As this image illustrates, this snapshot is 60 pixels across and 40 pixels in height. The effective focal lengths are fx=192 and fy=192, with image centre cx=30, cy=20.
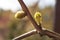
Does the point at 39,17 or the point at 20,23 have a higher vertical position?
the point at 39,17

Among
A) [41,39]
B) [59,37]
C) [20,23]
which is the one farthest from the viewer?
[20,23]

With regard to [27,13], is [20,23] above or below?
below

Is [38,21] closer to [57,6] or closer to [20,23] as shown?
[57,6]

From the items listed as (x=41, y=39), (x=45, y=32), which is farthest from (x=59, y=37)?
(x=41, y=39)

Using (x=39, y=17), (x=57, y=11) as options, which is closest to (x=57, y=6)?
(x=57, y=11)

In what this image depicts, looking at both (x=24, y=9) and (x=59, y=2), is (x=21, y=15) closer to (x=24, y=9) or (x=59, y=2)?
(x=24, y=9)

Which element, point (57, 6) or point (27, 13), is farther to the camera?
point (57, 6)

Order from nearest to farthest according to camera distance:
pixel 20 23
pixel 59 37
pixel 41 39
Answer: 1. pixel 59 37
2. pixel 41 39
3. pixel 20 23

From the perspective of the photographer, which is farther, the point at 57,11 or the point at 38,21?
the point at 57,11

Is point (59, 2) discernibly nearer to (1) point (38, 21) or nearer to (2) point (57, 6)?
(2) point (57, 6)
